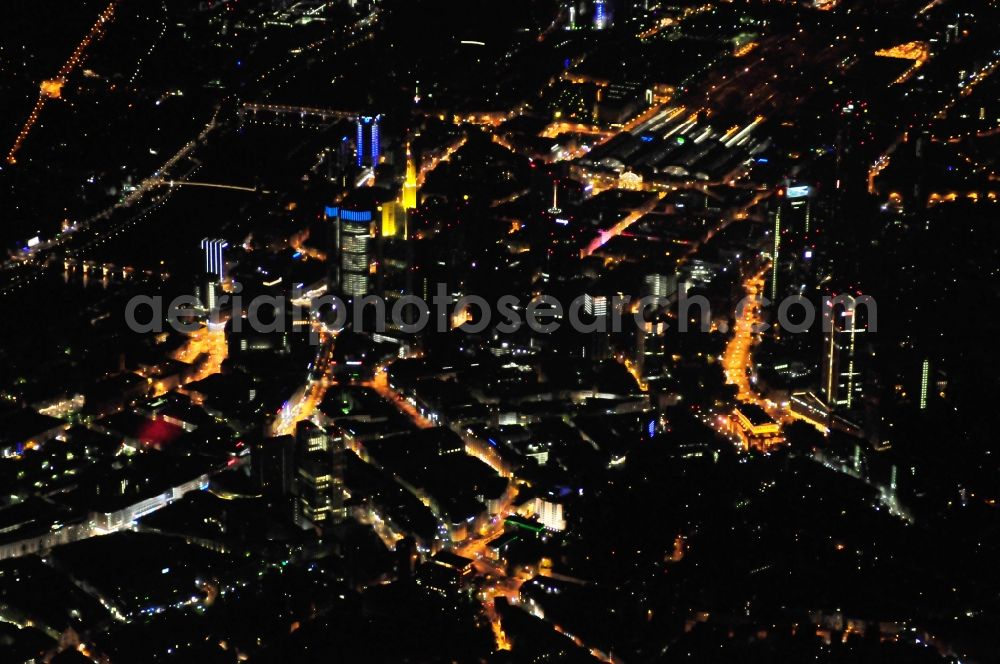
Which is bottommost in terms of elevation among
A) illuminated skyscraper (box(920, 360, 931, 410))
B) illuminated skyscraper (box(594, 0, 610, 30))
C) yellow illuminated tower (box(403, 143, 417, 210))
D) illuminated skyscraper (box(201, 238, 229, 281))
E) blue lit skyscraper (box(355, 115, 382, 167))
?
illuminated skyscraper (box(920, 360, 931, 410))

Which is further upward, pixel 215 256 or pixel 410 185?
pixel 410 185

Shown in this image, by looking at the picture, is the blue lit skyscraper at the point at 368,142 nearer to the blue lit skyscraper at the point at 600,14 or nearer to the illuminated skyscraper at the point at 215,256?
the illuminated skyscraper at the point at 215,256

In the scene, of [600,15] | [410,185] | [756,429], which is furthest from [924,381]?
[600,15]

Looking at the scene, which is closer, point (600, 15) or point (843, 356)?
point (843, 356)

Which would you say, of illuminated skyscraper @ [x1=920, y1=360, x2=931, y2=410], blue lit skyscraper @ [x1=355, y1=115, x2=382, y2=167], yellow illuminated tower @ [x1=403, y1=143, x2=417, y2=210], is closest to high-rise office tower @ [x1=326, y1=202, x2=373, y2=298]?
yellow illuminated tower @ [x1=403, y1=143, x2=417, y2=210]

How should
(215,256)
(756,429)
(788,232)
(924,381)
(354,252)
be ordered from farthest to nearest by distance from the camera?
1. (215,256)
2. (354,252)
3. (788,232)
4. (924,381)
5. (756,429)

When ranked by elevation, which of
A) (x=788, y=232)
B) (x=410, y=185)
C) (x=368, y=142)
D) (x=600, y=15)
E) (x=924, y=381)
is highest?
(x=600, y=15)

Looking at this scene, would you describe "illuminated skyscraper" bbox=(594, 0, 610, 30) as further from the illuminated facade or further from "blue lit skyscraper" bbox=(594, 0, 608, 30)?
the illuminated facade

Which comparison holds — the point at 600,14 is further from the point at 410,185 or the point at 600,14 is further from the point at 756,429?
the point at 756,429

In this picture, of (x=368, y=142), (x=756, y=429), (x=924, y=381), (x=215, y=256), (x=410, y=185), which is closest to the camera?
(x=756, y=429)
